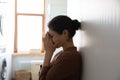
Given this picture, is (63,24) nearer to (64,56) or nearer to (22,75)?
(64,56)

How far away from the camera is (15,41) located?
4453 millimetres

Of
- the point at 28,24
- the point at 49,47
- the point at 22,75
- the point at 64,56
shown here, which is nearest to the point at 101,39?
the point at 64,56

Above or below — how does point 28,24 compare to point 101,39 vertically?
above

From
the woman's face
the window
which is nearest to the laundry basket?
the window

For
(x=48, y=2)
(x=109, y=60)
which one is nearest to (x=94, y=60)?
(x=109, y=60)

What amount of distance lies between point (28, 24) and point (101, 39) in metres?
3.83

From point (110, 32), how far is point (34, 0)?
3.97 m

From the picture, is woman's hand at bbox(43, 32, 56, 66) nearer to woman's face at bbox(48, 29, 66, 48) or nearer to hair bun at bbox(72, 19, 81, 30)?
woman's face at bbox(48, 29, 66, 48)

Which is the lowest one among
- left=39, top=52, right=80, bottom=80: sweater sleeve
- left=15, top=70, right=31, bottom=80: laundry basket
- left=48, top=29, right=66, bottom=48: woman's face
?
left=15, top=70, right=31, bottom=80: laundry basket

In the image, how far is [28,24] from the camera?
4.56 m

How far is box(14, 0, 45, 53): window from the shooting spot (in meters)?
4.48

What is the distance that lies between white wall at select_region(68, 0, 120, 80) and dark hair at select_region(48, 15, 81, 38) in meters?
0.07

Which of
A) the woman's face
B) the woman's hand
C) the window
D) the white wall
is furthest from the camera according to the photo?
the window

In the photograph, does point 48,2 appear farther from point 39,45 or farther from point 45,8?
point 39,45
